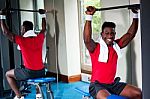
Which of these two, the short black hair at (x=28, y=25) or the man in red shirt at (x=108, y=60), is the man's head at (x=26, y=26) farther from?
the man in red shirt at (x=108, y=60)

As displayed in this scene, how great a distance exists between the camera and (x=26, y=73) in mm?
2500

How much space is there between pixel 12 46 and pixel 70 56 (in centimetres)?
67

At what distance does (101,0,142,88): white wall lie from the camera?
205cm

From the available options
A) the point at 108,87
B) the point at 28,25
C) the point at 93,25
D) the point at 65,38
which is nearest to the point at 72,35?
the point at 65,38

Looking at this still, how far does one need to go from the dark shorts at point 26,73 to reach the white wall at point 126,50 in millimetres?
892

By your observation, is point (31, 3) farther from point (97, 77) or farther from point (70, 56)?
point (97, 77)

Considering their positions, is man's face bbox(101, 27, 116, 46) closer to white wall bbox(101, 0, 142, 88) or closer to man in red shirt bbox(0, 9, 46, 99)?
white wall bbox(101, 0, 142, 88)

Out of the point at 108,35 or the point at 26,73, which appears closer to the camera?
the point at 108,35

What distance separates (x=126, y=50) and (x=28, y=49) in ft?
3.47

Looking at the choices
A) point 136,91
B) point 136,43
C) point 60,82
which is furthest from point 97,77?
point 60,82

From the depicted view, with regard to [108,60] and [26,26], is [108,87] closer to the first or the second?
[108,60]

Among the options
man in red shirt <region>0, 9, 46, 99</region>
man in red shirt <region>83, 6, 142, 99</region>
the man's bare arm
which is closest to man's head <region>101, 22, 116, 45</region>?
man in red shirt <region>83, 6, 142, 99</region>

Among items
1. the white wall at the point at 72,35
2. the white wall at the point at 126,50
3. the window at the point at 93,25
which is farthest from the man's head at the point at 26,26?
the white wall at the point at 126,50

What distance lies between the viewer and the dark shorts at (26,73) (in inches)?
98.3
